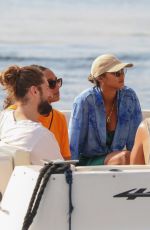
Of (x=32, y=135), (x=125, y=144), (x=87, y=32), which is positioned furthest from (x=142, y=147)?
(x=87, y=32)

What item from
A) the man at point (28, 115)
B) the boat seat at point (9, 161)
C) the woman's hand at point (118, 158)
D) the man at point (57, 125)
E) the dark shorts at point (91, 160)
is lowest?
the dark shorts at point (91, 160)

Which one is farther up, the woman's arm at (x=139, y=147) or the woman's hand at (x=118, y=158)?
the woman's arm at (x=139, y=147)

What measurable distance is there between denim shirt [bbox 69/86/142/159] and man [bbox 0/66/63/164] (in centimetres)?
79

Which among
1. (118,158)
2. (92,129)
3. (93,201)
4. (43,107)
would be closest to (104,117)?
(92,129)

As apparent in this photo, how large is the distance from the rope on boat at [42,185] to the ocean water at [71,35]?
8.58 m

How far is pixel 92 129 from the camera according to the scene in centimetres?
453

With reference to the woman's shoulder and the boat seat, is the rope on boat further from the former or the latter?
the woman's shoulder

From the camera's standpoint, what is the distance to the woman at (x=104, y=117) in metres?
4.50

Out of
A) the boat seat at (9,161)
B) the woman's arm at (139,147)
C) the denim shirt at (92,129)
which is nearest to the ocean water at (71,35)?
the denim shirt at (92,129)

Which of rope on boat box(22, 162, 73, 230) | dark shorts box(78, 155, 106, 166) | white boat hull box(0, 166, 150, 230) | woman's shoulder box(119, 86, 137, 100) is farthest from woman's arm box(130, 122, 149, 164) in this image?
woman's shoulder box(119, 86, 137, 100)

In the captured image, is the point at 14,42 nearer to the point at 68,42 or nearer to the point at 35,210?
the point at 68,42

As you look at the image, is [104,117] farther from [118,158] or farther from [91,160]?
[118,158]

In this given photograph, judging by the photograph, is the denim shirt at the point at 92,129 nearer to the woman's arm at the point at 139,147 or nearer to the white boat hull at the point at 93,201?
the woman's arm at the point at 139,147

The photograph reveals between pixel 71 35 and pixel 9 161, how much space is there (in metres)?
9.36
